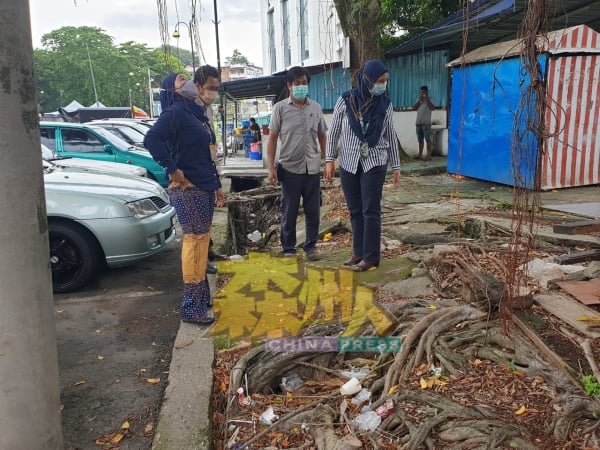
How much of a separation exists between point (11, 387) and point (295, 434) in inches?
54.0

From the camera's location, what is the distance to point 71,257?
4.95 metres

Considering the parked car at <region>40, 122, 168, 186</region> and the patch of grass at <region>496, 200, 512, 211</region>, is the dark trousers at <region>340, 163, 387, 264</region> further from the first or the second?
the parked car at <region>40, 122, 168, 186</region>

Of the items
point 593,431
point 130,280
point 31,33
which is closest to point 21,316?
point 31,33

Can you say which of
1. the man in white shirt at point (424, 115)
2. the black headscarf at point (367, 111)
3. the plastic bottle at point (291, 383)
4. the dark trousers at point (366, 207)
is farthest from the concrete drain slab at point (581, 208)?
the man in white shirt at point (424, 115)

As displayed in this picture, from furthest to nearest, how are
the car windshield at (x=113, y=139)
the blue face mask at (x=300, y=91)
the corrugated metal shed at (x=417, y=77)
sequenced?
Result: the corrugated metal shed at (x=417, y=77)
the car windshield at (x=113, y=139)
the blue face mask at (x=300, y=91)

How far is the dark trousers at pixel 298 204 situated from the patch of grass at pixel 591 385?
314 cm

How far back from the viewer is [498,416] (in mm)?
2334

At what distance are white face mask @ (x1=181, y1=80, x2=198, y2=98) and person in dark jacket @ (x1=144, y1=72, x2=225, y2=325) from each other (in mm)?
26

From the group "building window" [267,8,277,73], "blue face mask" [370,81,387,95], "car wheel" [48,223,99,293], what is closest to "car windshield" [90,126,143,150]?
"car wheel" [48,223,99,293]

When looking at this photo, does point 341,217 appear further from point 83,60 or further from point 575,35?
point 83,60

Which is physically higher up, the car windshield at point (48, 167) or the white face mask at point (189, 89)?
the white face mask at point (189, 89)

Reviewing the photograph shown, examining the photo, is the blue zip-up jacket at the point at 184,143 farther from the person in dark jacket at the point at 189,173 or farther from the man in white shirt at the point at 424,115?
the man in white shirt at the point at 424,115

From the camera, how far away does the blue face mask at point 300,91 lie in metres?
4.80

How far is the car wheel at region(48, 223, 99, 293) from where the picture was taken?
16.0ft
